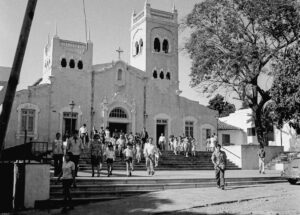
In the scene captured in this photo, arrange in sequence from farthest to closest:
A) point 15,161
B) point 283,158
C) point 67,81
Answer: point 67,81 → point 283,158 → point 15,161

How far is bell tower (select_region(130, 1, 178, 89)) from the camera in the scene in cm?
3375

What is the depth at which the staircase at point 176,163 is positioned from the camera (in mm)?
21156

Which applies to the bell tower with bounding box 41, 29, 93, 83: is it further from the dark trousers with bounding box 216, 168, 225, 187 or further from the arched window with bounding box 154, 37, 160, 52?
the dark trousers with bounding box 216, 168, 225, 187

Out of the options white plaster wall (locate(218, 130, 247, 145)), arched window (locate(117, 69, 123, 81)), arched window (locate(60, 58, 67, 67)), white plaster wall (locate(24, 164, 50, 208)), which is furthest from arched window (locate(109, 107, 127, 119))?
white plaster wall (locate(24, 164, 50, 208))

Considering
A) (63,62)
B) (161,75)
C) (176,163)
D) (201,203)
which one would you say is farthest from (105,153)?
(161,75)

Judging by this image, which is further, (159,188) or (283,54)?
(283,54)

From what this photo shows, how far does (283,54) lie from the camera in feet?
74.5

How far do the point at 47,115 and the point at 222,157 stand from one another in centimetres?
1622

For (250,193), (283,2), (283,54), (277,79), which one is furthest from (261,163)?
(283,2)

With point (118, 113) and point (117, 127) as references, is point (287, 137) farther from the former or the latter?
point (118, 113)

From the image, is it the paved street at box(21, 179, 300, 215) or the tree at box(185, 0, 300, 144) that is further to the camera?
the tree at box(185, 0, 300, 144)

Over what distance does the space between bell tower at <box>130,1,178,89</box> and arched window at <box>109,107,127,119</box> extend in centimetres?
425

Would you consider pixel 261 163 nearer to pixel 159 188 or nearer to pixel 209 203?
pixel 159 188

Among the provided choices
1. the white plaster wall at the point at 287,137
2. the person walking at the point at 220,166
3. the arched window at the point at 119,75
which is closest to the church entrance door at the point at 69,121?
the arched window at the point at 119,75
